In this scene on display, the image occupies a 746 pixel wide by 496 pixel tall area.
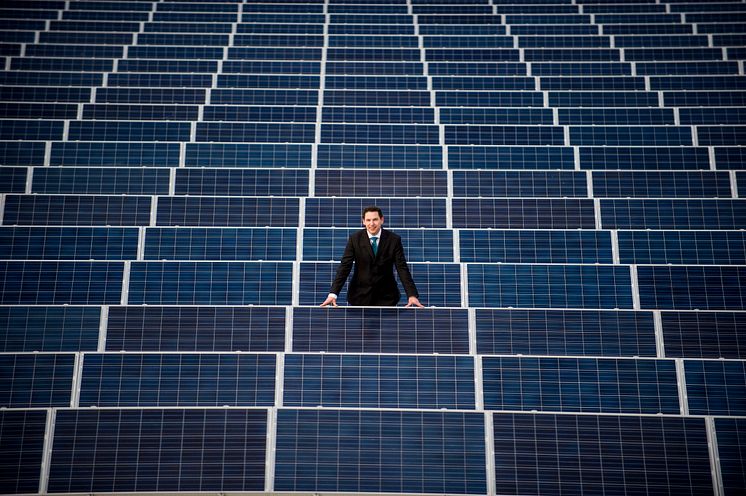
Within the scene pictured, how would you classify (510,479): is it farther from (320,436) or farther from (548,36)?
(548,36)

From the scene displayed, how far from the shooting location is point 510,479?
606 centimetres

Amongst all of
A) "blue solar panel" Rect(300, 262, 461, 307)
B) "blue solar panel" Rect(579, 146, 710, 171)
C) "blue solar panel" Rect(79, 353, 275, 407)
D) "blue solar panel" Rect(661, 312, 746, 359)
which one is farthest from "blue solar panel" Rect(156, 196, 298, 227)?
"blue solar panel" Rect(661, 312, 746, 359)

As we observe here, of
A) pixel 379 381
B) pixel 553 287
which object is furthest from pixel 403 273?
pixel 553 287

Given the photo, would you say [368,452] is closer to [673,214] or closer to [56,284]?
[56,284]

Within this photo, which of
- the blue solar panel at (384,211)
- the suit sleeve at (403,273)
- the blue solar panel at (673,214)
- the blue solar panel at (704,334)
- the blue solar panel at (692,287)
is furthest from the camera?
the blue solar panel at (384,211)

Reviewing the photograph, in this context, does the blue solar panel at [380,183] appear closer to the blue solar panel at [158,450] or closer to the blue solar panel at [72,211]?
the blue solar panel at [72,211]

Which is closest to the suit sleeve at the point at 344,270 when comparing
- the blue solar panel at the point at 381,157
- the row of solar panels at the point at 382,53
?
the blue solar panel at the point at 381,157

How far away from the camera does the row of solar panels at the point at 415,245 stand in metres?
8.34

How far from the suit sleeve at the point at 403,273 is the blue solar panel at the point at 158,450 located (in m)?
2.16

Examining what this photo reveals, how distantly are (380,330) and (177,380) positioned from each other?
221 centimetres

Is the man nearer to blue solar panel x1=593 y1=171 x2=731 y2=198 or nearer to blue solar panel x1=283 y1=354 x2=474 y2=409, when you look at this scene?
blue solar panel x1=283 y1=354 x2=474 y2=409

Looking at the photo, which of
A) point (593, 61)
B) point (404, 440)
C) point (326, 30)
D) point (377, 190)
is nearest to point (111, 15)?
point (326, 30)

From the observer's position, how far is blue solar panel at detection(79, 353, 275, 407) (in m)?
6.51

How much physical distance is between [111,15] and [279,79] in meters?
5.61
